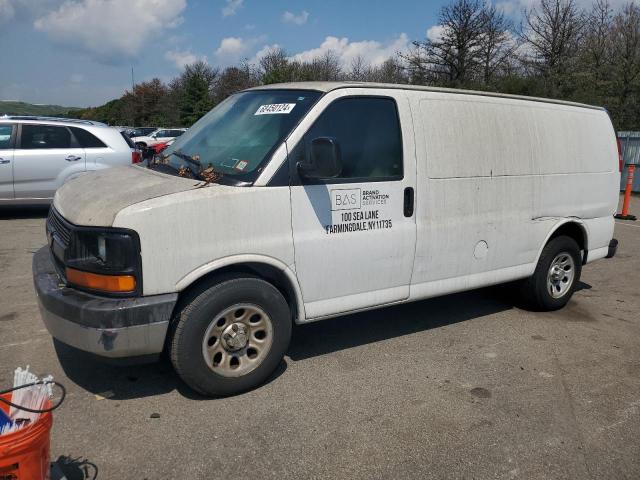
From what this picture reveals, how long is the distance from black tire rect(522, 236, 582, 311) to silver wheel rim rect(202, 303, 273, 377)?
303cm

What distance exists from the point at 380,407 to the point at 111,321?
1775 mm

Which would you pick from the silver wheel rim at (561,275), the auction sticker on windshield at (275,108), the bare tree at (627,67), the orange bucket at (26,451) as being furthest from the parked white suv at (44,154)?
the bare tree at (627,67)

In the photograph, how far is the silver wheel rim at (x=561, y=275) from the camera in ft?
18.2

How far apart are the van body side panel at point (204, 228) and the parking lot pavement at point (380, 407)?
35.1 inches

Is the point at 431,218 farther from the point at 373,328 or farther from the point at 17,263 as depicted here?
the point at 17,263

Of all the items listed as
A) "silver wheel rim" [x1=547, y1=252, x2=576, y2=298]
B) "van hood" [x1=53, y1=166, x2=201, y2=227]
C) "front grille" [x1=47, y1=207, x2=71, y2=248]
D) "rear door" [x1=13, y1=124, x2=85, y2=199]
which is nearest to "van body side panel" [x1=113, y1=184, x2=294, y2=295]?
"van hood" [x1=53, y1=166, x2=201, y2=227]

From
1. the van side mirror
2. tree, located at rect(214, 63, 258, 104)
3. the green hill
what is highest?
tree, located at rect(214, 63, 258, 104)

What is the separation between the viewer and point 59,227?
3598 mm

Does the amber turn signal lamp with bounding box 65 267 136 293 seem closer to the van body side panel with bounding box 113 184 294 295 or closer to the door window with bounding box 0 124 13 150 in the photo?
the van body side panel with bounding box 113 184 294 295

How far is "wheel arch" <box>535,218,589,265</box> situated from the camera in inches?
211

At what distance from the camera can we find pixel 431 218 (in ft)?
14.3

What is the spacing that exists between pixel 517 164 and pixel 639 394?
2110mm

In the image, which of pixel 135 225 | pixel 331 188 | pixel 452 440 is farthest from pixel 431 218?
pixel 135 225

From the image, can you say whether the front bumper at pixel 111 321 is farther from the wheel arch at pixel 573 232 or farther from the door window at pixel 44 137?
the door window at pixel 44 137
